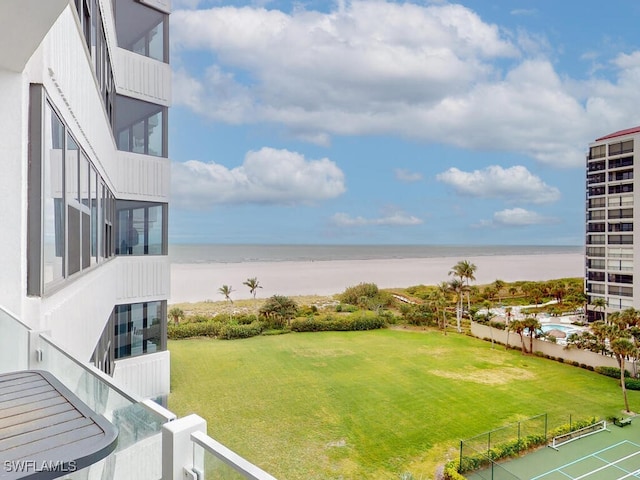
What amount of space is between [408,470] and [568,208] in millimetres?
64664

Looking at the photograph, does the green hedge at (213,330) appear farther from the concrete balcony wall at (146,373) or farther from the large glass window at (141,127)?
the large glass window at (141,127)

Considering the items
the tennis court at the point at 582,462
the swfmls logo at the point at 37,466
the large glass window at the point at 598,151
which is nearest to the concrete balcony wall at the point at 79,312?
the swfmls logo at the point at 37,466

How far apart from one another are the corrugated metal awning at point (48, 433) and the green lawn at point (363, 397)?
11697 millimetres

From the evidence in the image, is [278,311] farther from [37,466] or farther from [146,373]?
[37,466]

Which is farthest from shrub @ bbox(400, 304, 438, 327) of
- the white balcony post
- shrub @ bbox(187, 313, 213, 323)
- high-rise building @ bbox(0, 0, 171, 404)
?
the white balcony post

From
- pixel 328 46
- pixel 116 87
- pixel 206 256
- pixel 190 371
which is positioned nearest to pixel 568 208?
pixel 328 46

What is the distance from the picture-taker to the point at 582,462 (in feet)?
37.0

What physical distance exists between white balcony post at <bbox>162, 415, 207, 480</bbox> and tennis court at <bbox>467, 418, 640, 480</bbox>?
38.9 ft

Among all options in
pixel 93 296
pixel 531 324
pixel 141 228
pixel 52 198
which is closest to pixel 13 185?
pixel 52 198

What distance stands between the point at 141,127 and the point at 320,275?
4265 cm

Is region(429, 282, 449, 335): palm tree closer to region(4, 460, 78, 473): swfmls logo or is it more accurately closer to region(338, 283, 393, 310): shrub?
region(338, 283, 393, 310): shrub

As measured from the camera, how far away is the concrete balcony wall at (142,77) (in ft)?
23.0

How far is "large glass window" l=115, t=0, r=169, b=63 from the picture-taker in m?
6.99

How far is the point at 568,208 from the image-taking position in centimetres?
6381
